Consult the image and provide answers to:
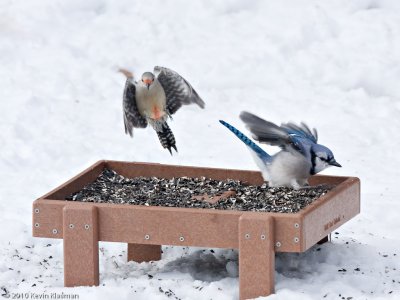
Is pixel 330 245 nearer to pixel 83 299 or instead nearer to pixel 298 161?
pixel 298 161

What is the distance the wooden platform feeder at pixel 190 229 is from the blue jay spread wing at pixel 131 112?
591 mm

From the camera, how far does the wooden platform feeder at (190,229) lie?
5301 mm

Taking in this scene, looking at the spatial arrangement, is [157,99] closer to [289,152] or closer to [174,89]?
[174,89]

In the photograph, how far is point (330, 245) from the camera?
6.19 m

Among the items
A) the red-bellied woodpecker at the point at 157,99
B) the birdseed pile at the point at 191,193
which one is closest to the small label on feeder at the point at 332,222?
the birdseed pile at the point at 191,193

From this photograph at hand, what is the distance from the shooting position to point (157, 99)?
6.14m

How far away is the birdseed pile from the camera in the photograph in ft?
18.8

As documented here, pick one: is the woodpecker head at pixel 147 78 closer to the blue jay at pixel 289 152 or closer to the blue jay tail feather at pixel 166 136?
the blue jay tail feather at pixel 166 136

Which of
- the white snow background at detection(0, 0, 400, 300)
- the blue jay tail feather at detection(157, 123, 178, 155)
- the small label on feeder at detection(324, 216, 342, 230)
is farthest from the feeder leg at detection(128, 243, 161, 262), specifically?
the small label on feeder at detection(324, 216, 342, 230)

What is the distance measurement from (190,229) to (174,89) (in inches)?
41.9

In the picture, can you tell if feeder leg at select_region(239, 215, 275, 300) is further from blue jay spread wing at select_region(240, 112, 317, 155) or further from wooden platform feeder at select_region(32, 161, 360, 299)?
blue jay spread wing at select_region(240, 112, 317, 155)

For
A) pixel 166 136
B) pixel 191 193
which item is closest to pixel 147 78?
pixel 166 136

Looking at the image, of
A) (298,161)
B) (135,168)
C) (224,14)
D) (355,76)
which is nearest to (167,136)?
(135,168)

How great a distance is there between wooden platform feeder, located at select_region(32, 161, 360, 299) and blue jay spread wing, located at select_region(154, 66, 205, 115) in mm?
825
